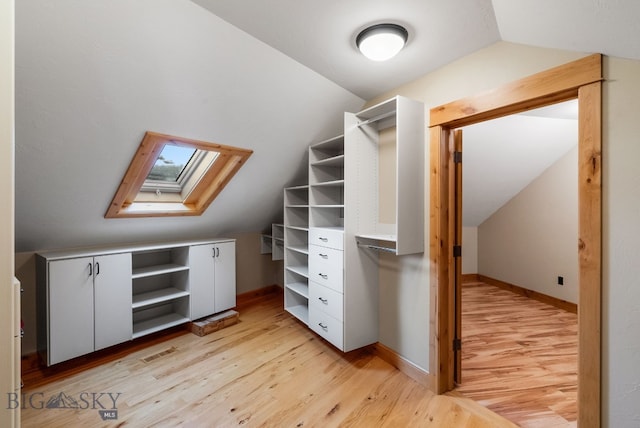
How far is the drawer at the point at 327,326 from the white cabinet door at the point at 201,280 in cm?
116

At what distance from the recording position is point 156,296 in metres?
2.78

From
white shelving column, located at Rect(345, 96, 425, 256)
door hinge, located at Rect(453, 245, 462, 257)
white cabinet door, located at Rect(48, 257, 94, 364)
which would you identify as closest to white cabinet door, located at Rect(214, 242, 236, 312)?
white cabinet door, located at Rect(48, 257, 94, 364)

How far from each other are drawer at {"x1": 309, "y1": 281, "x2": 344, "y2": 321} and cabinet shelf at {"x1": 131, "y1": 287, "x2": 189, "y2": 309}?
1.33 metres

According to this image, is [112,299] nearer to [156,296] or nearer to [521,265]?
[156,296]

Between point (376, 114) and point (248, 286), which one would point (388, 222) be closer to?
point (376, 114)

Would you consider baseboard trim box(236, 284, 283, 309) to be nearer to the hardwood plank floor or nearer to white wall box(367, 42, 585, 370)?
the hardwood plank floor

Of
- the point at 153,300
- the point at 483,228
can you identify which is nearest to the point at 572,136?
the point at 483,228

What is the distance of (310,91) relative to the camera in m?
2.16

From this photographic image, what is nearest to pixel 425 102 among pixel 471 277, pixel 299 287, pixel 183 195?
pixel 299 287

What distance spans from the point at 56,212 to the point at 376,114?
2557mm

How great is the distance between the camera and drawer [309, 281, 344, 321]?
2.26 m

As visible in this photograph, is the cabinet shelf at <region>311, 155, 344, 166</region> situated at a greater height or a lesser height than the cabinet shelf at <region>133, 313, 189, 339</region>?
greater

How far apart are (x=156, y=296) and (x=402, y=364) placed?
239cm

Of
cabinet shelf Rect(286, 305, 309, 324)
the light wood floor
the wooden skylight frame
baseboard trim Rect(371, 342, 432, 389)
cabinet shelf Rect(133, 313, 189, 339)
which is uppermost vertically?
the wooden skylight frame
